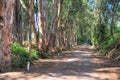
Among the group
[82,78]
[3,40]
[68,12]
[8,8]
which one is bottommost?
[82,78]

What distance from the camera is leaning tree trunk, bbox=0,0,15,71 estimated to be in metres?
17.4

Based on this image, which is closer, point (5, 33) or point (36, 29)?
point (5, 33)

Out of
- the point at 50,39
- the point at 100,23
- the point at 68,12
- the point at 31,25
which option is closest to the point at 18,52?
the point at 31,25

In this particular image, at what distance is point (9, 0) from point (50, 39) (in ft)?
68.7

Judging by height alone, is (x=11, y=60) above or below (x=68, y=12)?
below

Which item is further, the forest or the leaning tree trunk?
the forest

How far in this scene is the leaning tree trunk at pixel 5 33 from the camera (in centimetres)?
1739

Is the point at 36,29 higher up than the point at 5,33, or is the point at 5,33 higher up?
the point at 36,29

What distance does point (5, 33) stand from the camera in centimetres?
1764

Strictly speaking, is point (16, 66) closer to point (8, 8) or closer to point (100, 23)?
point (8, 8)

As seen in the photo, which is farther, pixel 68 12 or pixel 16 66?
pixel 68 12

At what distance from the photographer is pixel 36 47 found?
32.0 metres

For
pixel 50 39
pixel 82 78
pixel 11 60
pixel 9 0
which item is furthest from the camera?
pixel 50 39

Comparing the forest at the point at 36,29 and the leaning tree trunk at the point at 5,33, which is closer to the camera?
the leaning tree trunk at the point at 5,33
